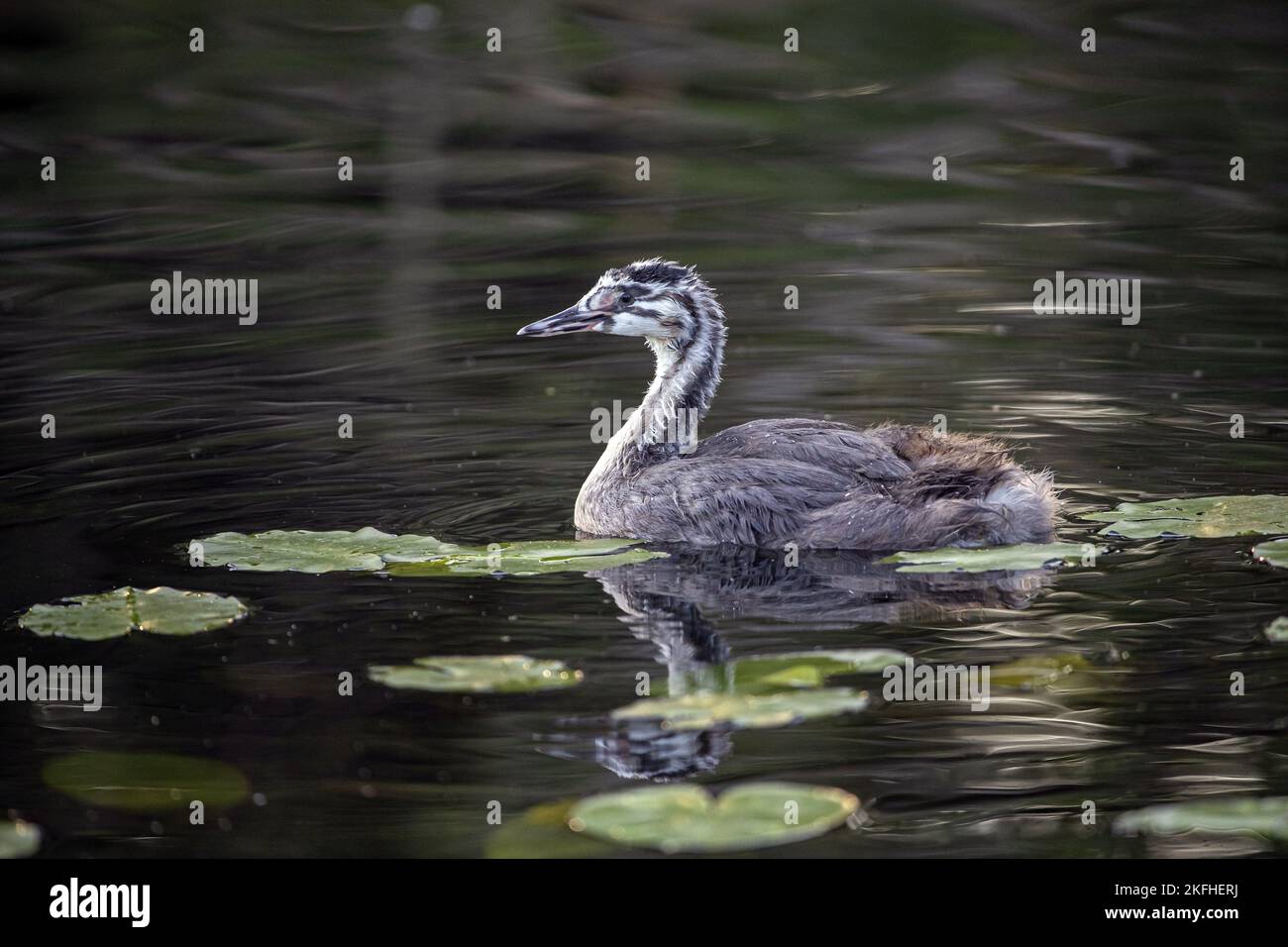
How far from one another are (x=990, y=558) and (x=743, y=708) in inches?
84.7

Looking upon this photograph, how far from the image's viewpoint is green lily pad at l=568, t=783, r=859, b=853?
566cm

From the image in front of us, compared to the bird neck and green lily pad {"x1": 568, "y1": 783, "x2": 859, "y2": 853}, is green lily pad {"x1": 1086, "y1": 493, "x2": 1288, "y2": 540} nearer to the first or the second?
the bird neck

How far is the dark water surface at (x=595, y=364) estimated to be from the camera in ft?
21.9

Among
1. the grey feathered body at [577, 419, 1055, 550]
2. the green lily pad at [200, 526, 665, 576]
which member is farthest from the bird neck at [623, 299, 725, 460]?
the green lily pad at [200, 526, 665, 576]

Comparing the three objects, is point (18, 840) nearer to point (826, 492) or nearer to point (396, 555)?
point (396, 555)

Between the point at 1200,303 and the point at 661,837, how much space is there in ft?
32.3

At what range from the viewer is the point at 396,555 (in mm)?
8602

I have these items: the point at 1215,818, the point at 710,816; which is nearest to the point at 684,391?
the point at 710,816

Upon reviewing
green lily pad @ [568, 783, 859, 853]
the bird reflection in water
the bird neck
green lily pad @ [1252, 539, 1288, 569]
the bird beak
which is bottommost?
green lily pad @ [568, 783, 859, 853]

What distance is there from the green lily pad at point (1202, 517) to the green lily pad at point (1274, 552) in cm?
19

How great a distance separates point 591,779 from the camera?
641 centimetres

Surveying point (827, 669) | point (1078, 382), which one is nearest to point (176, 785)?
point (827, 669)

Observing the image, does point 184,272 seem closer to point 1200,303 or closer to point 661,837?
point 1200,303

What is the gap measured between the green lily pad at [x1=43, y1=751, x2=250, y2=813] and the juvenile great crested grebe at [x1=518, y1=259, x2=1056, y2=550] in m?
3.19
